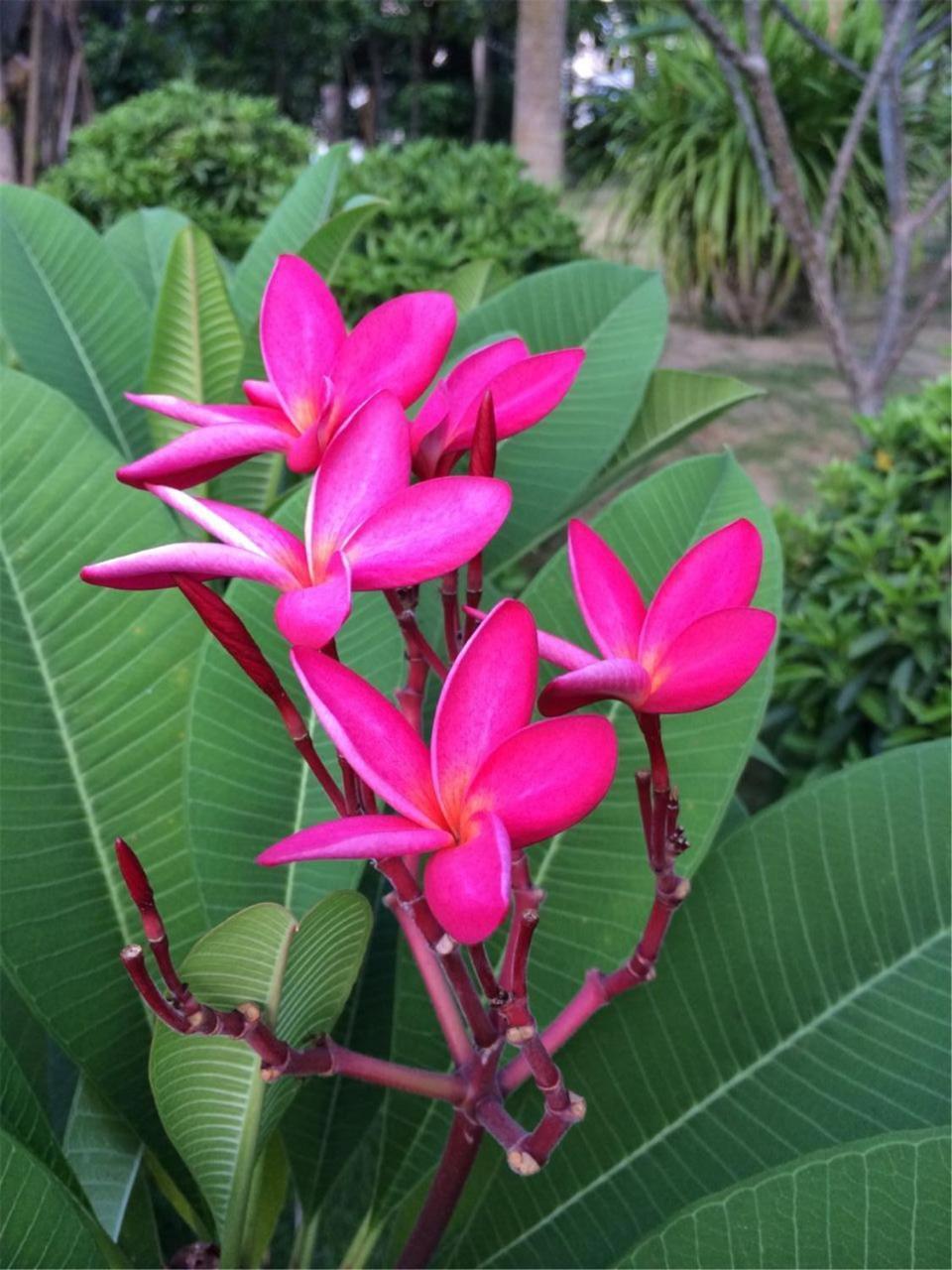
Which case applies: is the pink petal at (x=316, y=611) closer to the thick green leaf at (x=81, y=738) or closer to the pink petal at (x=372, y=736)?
the pink petal at (x=372, y=736)

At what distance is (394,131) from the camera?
10.3m

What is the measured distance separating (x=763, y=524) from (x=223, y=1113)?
0.45 m

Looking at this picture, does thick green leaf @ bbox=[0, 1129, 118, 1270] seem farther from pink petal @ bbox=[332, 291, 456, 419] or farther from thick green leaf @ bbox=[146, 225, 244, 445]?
thick green leaf @ bbox=[146, 225, 244, 445]

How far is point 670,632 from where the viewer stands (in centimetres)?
37

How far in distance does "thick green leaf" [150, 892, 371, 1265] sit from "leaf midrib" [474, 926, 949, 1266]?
206 millimetres

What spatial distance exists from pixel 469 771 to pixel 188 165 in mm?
3172

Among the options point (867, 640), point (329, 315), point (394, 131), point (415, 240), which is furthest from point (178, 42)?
point (329, 315)

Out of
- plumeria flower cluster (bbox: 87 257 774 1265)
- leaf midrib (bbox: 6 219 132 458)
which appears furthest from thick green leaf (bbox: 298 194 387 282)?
plumeria flower cluster (bbox: 87 257 774 1265)

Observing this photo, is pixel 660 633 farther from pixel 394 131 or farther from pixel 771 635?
pixel 394 131

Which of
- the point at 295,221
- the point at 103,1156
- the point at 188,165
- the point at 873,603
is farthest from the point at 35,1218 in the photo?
the point at 188,165

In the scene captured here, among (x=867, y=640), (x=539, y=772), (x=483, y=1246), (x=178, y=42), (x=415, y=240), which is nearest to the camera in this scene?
(x=539, y=772)

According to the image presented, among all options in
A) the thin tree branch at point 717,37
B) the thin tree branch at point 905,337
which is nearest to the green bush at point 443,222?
the thin tree branch at point 717,37

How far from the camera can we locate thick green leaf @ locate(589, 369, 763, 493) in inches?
36.1

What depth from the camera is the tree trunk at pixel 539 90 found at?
14.9ft
